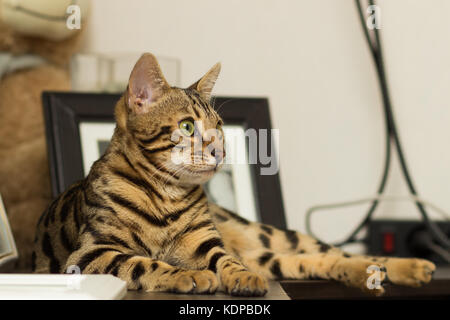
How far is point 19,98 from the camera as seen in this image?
3.26ft

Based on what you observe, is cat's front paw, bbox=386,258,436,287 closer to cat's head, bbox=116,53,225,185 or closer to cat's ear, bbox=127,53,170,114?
cat's head, bbox=116,53,225,185

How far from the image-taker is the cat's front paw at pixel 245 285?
22.4 inches

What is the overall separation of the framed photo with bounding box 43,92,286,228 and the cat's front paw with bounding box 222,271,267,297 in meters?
0.38

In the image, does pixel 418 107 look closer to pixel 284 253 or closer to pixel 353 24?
pixel 353 24

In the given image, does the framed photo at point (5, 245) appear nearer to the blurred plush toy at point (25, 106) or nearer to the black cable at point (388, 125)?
the blurred plush toy at point (25, 106)

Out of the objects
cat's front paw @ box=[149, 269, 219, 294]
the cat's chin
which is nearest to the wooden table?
cat's front paw @ box=[149, 269, 219, 294]

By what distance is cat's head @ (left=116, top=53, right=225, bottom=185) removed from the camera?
25.9 inches

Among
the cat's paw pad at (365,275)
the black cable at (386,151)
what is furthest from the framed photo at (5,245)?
the black cable at (386,151)

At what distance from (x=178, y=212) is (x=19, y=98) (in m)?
0.50

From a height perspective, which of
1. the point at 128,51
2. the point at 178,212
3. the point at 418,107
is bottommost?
the point at 178,212

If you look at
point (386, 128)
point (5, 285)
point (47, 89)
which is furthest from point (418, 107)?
point (5, 285)

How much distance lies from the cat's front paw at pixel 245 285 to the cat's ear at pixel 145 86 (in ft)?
0.88
